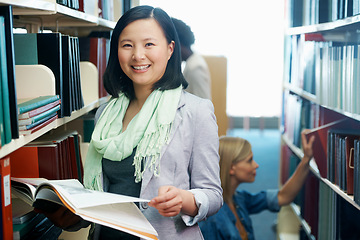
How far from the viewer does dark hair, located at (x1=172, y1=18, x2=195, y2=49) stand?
3.02 m

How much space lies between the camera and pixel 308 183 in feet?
8.80

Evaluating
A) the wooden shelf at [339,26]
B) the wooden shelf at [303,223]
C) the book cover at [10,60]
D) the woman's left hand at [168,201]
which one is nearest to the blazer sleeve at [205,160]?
the woman's left hand at [168,201]

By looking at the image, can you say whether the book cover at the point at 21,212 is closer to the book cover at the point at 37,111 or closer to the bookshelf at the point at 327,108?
the book cover at the point at 37,111

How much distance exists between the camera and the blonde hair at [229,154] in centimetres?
233

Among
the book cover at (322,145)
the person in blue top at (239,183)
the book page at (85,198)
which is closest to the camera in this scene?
the book page at (85,198)

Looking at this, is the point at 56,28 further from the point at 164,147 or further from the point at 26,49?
the point at 164,147

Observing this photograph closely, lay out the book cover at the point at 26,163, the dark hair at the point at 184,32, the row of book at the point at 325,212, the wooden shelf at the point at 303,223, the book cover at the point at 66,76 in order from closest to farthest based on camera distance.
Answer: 1. the book cover at the point at 26,163
2. the book cover at the point at 66,76
3. the row of book at the point at 325,212
4. the wooden shelf at the point at 303,223
5. the dark hair at the point at 184,32

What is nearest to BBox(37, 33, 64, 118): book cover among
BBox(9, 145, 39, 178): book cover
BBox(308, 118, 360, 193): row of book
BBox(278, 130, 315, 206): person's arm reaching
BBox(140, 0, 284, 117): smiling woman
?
BBox(9, 145, 39, 178): book cover

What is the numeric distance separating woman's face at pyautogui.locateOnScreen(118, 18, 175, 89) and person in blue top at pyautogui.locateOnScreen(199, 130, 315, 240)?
101 centimetres

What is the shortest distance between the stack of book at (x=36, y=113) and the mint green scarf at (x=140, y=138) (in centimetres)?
15

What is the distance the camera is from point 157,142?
4.20ft

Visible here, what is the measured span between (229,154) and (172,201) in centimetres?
123

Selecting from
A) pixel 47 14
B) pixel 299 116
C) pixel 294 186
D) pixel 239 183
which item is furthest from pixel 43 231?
pixel 299 116

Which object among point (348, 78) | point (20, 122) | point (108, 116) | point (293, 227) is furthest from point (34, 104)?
point (293, 227)
